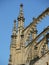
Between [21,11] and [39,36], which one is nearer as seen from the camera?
[39,36]

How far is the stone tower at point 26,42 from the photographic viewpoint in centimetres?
2100

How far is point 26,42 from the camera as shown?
22.2 meters

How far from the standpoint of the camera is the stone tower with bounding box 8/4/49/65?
21003 millimetres

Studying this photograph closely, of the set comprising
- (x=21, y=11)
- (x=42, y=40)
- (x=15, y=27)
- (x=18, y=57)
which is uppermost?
(x=21, y=11)

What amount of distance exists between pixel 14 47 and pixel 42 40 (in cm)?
278

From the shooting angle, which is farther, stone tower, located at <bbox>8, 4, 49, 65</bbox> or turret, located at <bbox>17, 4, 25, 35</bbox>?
turret, located at <bbox>17, 4, 25, 35</bbox>

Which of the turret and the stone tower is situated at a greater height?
the turret

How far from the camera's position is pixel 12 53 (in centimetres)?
2175

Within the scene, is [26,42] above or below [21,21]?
below

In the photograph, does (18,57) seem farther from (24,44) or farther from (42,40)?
(42,40)

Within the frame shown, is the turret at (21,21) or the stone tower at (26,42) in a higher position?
the turret at (21,21)

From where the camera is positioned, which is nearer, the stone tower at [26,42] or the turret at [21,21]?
the stone tower at [26,42]

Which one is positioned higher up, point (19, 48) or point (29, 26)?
point (29, 26)

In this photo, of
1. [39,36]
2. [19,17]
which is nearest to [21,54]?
[39,36]
